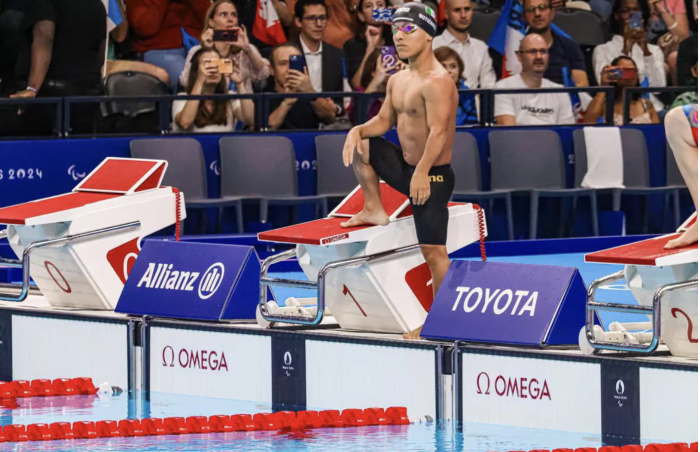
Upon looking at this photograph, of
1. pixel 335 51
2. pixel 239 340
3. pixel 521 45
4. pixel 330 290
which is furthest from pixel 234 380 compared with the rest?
pixel 521 45

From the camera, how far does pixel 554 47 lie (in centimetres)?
1412

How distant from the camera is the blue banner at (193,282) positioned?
325 inches

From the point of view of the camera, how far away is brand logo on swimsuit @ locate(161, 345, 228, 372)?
8117 millimetres

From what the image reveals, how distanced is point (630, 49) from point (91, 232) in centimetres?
733

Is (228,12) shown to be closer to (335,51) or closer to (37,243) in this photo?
(335,51)

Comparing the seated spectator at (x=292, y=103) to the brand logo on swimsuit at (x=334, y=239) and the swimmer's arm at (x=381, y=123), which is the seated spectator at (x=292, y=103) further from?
the brand logo on swimsuit at (x=334, y=239)

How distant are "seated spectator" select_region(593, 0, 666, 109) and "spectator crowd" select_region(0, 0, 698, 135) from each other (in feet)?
0.04

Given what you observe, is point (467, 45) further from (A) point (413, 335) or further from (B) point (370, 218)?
(A) point (413, 335)

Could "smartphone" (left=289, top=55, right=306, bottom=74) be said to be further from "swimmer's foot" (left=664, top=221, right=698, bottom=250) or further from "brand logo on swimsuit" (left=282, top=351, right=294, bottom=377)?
"swimmer's foot" (left=664, top=221, right=698, bottom=250)

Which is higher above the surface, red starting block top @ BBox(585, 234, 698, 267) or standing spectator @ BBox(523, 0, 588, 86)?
standing spectator @ BBox(523, 0, 588, 86)

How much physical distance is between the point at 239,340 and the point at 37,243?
156 cm

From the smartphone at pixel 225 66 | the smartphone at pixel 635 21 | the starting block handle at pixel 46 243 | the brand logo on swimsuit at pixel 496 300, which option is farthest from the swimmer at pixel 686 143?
the smartphone at pixel 635 21

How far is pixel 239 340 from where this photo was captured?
8.02 meters

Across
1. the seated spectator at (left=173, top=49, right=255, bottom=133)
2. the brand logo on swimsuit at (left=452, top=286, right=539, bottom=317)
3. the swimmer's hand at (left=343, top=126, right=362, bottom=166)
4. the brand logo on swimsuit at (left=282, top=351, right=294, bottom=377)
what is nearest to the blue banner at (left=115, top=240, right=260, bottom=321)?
the brand logo on swimsuit at (left=282, top=351, right=294, bottom=377)
